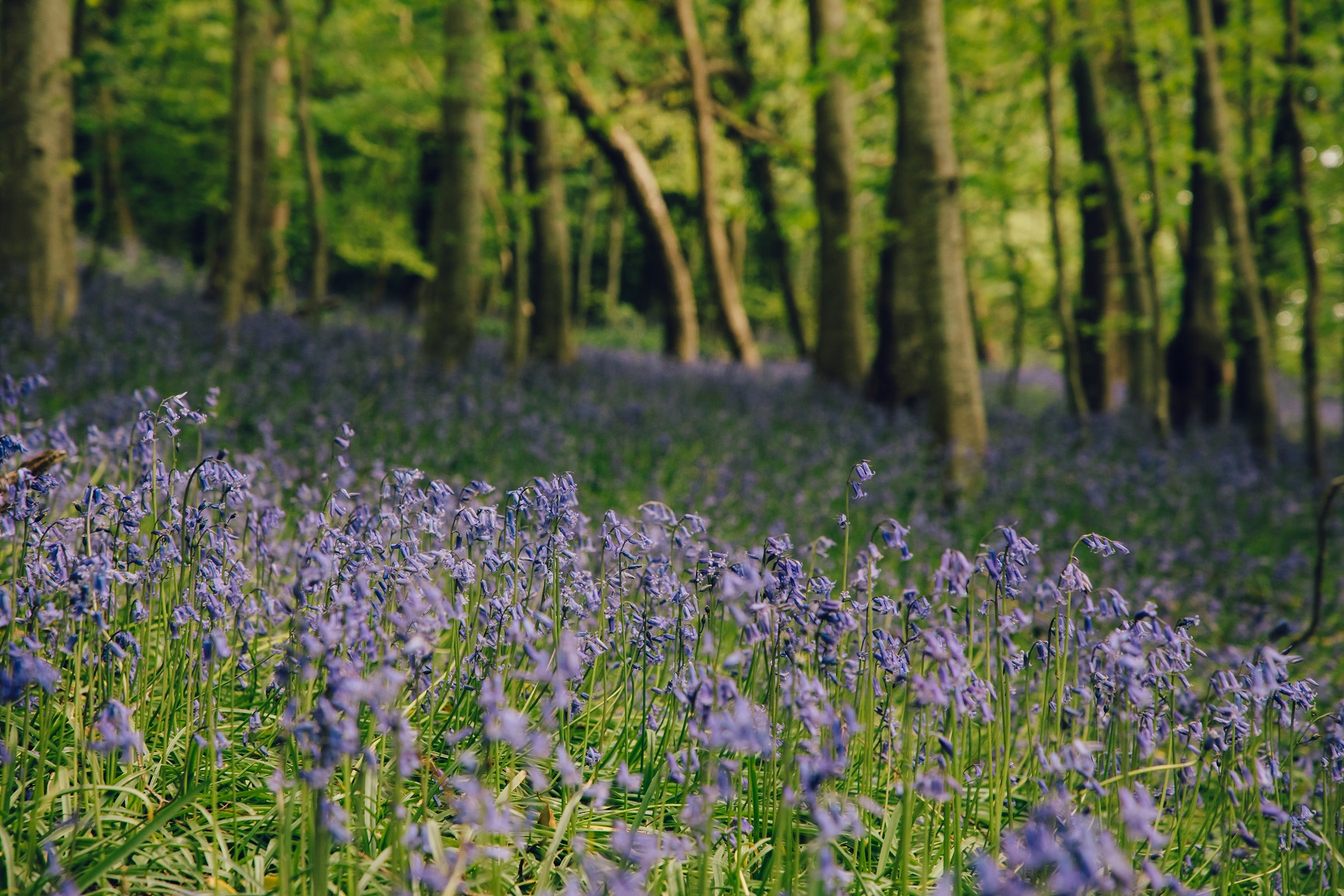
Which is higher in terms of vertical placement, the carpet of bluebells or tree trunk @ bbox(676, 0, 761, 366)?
tree trunk @ bbox(676, 0, 761, 366)

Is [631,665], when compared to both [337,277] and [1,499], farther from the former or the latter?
[337,277]

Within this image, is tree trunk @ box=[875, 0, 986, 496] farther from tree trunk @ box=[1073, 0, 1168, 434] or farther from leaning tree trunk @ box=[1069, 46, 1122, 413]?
leaning tree trunk @ box=[1069, 46, 1122, 413]

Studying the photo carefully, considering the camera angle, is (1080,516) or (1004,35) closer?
(1080,516)

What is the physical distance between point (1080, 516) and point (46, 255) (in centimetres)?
761

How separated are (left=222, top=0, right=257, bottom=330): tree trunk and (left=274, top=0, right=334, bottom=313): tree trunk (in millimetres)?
380

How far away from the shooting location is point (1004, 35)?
8898 mm

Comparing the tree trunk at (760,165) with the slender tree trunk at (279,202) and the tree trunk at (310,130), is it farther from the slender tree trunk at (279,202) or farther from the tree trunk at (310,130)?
the tree trunk at (310,130)

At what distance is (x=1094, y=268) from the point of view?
12750 millimetres

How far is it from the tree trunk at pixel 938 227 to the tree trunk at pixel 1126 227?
6.38 ft

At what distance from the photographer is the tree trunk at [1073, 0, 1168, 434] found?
27.5 ft

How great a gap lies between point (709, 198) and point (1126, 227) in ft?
19.4

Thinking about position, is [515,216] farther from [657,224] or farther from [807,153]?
[807,153]

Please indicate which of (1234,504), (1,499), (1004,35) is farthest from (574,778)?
(1004,35)

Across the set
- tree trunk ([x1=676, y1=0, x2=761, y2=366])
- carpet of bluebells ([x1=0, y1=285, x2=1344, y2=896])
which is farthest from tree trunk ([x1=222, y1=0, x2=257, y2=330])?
tree trunk ([x1=676, y1=0, x2=761, y2=366])
